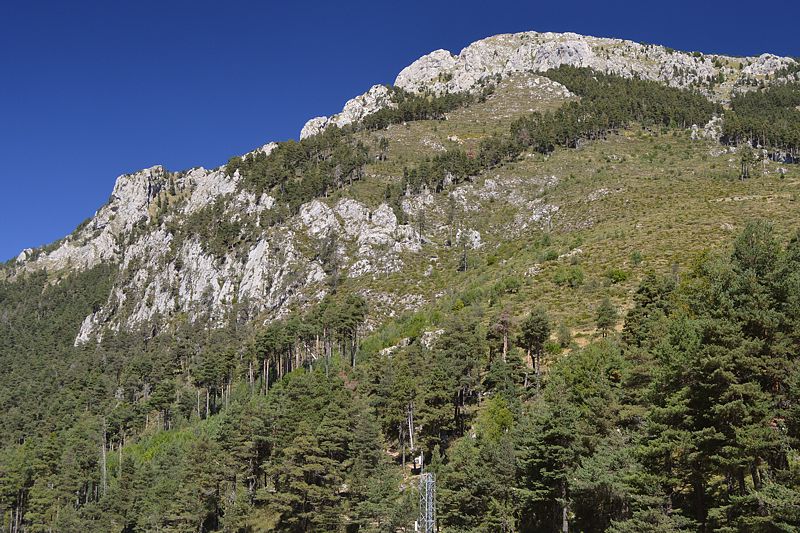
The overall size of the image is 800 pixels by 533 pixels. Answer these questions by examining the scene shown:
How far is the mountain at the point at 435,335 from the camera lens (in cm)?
3303

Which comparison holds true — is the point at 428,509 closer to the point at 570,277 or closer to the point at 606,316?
the point at 606,316

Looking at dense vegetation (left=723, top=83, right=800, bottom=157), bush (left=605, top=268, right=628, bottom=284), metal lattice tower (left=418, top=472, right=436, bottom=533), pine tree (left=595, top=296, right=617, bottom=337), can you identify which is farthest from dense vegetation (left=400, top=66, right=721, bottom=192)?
metal lattice tower (left=418, top=472, right=436, bottom=533)

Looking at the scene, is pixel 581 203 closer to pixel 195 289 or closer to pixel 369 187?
pixel 369 187

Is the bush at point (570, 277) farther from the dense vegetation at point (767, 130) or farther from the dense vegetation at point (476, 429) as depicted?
the dense vegetation at point (767, 130)

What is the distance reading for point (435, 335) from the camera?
3051 inches

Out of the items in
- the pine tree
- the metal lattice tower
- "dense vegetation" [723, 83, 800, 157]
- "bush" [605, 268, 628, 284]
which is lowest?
the metal lattice tower

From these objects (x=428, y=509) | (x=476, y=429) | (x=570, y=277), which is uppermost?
(x=570, y=277)

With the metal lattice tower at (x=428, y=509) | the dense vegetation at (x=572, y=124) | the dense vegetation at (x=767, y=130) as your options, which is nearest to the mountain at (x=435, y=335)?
the dense vegetation at (x=767, y=130)

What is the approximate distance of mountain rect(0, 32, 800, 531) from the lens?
3303 cm

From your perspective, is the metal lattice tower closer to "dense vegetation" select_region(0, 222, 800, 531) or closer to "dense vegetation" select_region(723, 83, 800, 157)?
"dense vegetation" select_region(0, 222, 800, 531)

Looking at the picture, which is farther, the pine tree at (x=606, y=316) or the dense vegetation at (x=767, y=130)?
the dense vegetation at (x=767, y=130)

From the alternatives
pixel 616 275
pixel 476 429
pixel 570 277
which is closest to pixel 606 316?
pixel 476 429

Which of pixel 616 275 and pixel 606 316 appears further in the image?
pixel 616 275

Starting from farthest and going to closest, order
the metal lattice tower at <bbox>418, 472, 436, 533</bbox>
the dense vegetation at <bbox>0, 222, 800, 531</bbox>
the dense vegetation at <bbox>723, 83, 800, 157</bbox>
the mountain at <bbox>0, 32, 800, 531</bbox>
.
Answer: the dense vegetation at <bbox>723, 83, 800, 157</bbox> → the metal lattice tower at <bbox>418, 472, 436, 533</bbox> → the mountain at <bbox>0, 32, 800, 531</bbox> → the dense vegetation at <bbox>0, 222, 800, 531</bbox>
